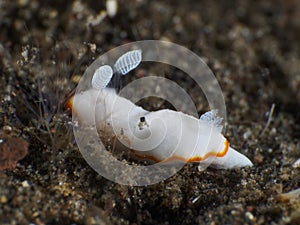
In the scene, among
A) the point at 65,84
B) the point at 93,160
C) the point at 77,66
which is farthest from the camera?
the point at 77,66

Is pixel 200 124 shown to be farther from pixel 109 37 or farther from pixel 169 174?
pixel 109 37

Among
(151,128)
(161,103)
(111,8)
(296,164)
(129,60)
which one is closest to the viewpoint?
(151,128)

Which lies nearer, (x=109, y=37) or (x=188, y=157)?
(x=188, y=157)

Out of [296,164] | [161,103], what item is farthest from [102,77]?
[296,164]

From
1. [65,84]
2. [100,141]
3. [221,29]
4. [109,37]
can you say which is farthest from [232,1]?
[100,141]

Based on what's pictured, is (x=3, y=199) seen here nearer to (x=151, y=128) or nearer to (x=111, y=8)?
(x=151, y=128)

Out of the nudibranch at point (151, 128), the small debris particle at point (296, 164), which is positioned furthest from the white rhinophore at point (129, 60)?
the small debris particle at point (296, 164)

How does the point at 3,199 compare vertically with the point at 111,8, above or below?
below
